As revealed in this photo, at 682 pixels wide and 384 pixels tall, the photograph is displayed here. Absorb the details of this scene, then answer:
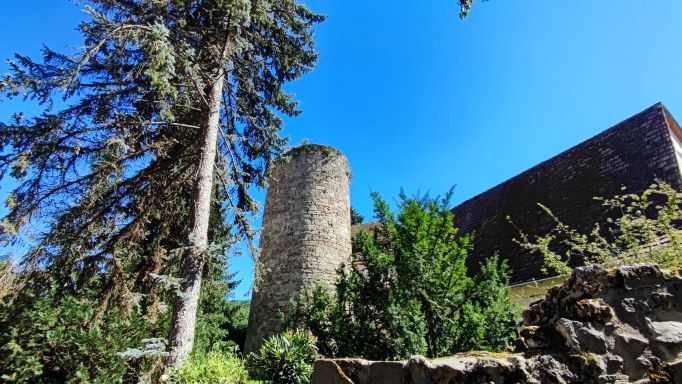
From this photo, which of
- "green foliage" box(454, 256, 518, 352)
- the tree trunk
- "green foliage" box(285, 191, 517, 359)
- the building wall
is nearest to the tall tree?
the tree trunk

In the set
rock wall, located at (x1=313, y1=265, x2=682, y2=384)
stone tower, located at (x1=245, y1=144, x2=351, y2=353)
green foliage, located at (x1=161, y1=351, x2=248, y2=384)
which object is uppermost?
stone tower, located at (x1=245, y1=144, x2=351, y2=353)

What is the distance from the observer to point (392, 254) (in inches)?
251

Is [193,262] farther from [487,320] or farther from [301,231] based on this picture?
[301,231]

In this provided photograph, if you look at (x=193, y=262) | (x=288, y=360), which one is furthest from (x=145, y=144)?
(x=288, y=360)

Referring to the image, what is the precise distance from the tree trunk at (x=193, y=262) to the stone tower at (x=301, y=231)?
3982mm

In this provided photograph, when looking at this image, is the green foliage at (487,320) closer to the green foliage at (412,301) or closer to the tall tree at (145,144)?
the green foliage at (412,301)

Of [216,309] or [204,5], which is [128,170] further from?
[216,309]

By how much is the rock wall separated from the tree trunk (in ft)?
12.3

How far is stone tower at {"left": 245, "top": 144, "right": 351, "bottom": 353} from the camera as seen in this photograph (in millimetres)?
10570

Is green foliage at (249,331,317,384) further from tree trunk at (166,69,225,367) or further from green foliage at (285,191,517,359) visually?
tree trunk at (166,69,225,367)

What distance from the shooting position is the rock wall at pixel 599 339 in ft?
7.84

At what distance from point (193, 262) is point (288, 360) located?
2.09 meters

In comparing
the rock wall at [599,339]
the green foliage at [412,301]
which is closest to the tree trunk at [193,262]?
the green foliage at [412,301]

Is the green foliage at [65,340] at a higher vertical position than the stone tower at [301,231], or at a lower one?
lower
